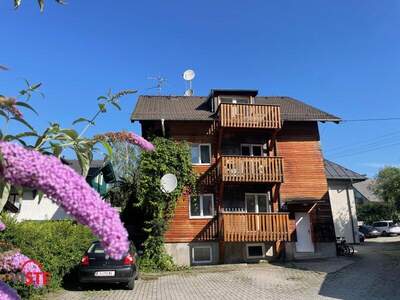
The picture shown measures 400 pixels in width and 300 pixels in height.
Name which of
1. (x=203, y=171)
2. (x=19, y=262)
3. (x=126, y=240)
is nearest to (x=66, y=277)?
(x=203, y=171)

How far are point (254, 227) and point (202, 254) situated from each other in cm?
334

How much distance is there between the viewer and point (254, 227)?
20.9 m

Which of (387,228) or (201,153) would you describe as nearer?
(201,153)

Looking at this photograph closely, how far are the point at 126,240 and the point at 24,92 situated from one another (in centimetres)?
130

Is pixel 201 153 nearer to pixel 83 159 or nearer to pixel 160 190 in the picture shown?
pixel 160 190

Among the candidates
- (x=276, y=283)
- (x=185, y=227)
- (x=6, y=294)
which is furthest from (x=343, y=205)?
(x=6, y=294)

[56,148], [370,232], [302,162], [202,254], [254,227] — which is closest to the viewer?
[56,148]

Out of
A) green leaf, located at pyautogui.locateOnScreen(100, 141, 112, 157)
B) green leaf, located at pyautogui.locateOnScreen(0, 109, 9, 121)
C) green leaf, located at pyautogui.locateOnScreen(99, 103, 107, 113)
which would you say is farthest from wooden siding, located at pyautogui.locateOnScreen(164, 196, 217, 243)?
green leaf, located at pyautogui.locateOnScreen(0, 109, 9, 121)

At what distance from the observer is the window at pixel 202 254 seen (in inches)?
875

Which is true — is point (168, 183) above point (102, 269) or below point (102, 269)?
above

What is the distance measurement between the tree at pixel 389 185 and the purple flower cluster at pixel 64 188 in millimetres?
46710

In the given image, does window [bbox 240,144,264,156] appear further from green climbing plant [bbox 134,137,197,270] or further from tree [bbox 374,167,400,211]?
tree [bbox 374,167,400,211]

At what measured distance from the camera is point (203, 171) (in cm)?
2280

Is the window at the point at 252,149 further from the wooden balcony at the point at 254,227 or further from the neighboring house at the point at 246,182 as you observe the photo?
the wooden balcony at the point at 254,227
